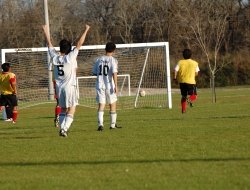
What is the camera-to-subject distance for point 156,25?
6156 centimetres

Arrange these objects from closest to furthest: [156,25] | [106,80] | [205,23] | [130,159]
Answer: [130,159] < [106,80] < [205,23] < [156,25]

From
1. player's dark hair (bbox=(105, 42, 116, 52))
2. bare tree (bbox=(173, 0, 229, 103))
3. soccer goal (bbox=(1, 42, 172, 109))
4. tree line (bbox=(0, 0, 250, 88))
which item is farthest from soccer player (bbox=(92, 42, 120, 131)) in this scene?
tree line (bbox=(0, 0, 250, 88))

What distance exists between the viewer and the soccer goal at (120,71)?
2672cm

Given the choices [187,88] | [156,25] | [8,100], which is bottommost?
[8,100]

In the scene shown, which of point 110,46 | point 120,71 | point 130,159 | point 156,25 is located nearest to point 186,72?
point 110,46

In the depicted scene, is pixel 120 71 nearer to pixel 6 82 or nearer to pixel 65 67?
pixel 6 82

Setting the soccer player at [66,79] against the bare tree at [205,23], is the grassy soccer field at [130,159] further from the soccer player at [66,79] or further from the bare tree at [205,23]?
the bare tree at [205,23]

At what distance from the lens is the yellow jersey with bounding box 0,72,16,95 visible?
60.2 feet

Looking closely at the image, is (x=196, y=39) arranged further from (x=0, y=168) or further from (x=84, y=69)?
(x=0, y=168)

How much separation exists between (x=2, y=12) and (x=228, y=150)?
55.3 metres

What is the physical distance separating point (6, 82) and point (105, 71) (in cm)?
568

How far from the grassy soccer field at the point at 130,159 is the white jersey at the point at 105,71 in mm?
1048

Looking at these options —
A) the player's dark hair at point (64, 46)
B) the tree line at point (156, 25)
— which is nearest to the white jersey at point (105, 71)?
the player's dark hair at point (64, 46)

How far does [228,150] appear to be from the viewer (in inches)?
372
